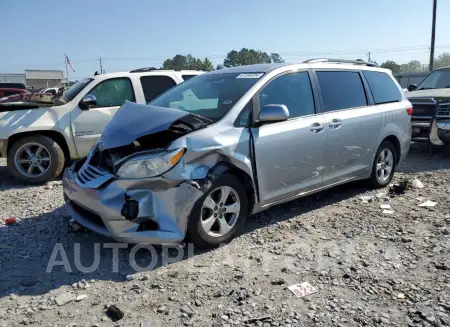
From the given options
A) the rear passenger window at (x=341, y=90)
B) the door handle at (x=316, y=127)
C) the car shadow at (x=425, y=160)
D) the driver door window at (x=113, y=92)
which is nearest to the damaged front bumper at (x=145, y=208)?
the door handle at (x=316, y=127)

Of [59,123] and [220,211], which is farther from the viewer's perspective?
[59,123]

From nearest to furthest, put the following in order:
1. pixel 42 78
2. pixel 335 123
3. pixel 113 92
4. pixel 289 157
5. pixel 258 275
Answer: pixel 258 275
pixel 289 157
pixel 335 123
pixel 113 92
pixel 42 78

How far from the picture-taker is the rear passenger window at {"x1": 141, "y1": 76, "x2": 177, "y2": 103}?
7.15 meters

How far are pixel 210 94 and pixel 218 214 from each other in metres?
1.39

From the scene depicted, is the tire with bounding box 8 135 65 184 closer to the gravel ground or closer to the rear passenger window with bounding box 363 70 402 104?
the gravel ground

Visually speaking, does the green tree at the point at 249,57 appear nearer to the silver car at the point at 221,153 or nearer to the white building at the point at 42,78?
the white building at the point at 42,78

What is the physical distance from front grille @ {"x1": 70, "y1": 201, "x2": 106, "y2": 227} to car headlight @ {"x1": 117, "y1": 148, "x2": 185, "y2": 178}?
493 mm

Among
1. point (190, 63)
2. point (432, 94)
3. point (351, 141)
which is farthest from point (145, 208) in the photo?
point (190, 63)

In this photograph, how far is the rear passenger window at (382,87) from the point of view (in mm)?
5700

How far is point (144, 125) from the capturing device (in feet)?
12.5

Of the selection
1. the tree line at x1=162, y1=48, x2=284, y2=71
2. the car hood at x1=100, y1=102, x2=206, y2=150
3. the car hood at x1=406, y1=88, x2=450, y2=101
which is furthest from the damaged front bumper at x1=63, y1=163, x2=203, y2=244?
the tree line at x1=162, y1=48, x2=284, y2=71

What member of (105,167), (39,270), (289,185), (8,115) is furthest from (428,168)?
(8,115)

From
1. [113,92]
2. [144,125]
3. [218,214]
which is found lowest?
[218,214]

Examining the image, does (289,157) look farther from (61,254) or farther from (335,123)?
(61,254)
